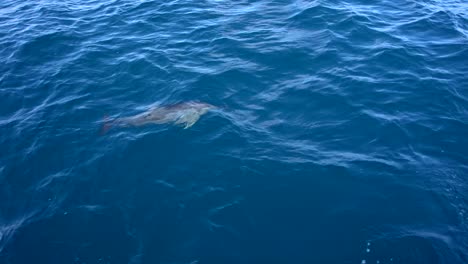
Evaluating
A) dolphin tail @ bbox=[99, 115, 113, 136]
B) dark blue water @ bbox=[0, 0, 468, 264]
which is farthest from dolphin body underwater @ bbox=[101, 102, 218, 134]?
dark blue water @ bbox=[0, 0, 468, 264]

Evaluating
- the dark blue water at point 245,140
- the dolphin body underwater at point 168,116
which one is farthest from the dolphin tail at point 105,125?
the dark blue water at point 245,140

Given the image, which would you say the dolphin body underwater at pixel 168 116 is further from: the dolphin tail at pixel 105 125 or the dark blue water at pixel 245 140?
the dark blue water at pixel 245 140

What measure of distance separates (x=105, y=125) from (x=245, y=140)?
5666 millimetres

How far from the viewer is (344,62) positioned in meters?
16.2

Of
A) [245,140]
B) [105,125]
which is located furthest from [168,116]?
[245,140]

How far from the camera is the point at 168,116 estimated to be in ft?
46.0

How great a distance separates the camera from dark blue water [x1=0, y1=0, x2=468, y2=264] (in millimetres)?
9938

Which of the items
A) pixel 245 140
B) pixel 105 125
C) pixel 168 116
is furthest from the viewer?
pixel 168 116

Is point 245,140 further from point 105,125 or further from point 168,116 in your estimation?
point 105,125

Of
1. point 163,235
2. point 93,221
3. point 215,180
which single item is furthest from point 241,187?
point 93,221

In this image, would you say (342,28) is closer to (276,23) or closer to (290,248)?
(276,23)

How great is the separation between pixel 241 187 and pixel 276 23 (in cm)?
1145

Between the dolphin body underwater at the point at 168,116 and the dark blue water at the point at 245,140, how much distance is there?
31 centimetres

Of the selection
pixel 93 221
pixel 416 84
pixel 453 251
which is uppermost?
pixel 416 84
